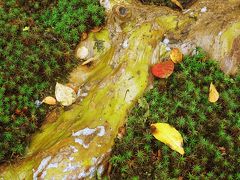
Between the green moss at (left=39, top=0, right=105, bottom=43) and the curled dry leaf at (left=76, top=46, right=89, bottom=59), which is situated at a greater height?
the green moss at (left=39, top=0, right=105, bottom=43)

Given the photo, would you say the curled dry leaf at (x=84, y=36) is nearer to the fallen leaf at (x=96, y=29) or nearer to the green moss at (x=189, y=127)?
the fallen leaf at (x=96, y=29)

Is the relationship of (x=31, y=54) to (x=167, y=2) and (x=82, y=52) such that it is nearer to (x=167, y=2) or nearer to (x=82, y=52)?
(x=82, y=52)

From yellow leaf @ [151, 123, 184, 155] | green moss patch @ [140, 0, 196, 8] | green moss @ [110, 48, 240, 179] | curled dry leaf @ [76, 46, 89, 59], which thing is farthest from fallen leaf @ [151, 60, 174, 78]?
green moss patch @ [140, 0, 196, 8]

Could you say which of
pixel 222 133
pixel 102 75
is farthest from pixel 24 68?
pixel 222 133

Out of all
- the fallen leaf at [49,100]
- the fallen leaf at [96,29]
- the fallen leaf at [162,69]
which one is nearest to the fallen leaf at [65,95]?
the fallen leaf at [49,100]

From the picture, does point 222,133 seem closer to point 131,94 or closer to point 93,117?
point 131,94

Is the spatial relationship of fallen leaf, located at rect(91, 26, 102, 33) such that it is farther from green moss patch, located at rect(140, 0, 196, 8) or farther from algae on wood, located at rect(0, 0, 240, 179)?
green moss patch, located at rect(140, 0, 196, 8)
